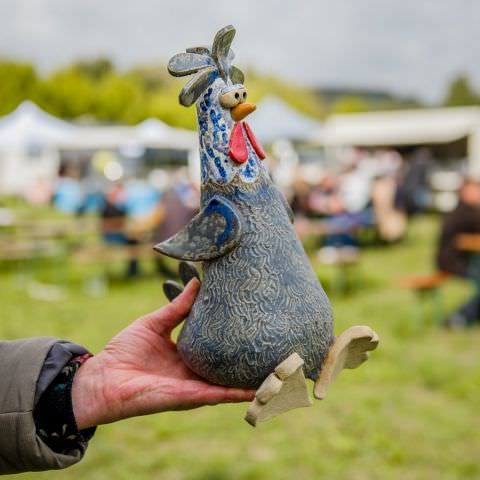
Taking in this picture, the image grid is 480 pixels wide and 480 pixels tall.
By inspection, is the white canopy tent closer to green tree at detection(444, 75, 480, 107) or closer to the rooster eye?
the rooster eye

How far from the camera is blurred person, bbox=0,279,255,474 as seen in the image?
1554 millimetres

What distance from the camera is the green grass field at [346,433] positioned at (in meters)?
3.63

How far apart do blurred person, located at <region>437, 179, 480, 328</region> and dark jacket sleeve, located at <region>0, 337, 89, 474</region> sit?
561cm

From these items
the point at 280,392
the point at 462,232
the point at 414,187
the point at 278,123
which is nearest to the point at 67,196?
the point at 278,123

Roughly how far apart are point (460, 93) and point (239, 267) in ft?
241

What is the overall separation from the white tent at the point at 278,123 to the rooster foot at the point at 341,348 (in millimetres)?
11402

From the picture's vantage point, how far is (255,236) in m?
1.58

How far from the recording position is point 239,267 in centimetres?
157

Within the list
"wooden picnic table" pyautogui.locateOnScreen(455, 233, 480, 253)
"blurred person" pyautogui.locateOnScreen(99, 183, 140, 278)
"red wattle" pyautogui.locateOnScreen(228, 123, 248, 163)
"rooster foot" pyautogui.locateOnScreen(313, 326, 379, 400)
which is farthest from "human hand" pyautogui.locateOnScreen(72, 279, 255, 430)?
"blurred person" pyautogui.locateOnScreen(99, 183, 140, 278)

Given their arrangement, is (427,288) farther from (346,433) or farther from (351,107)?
(351,107)

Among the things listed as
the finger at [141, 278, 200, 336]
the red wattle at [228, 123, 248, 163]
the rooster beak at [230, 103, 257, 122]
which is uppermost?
the rooster beak at [230, 103, 257, 122]

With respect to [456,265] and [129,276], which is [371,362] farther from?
[129,276]

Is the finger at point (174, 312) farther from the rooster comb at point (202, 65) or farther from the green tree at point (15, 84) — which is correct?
the green tree at point (15, 84)

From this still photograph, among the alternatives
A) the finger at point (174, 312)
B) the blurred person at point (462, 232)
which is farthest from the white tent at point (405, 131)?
the finger at point (174, 312)
